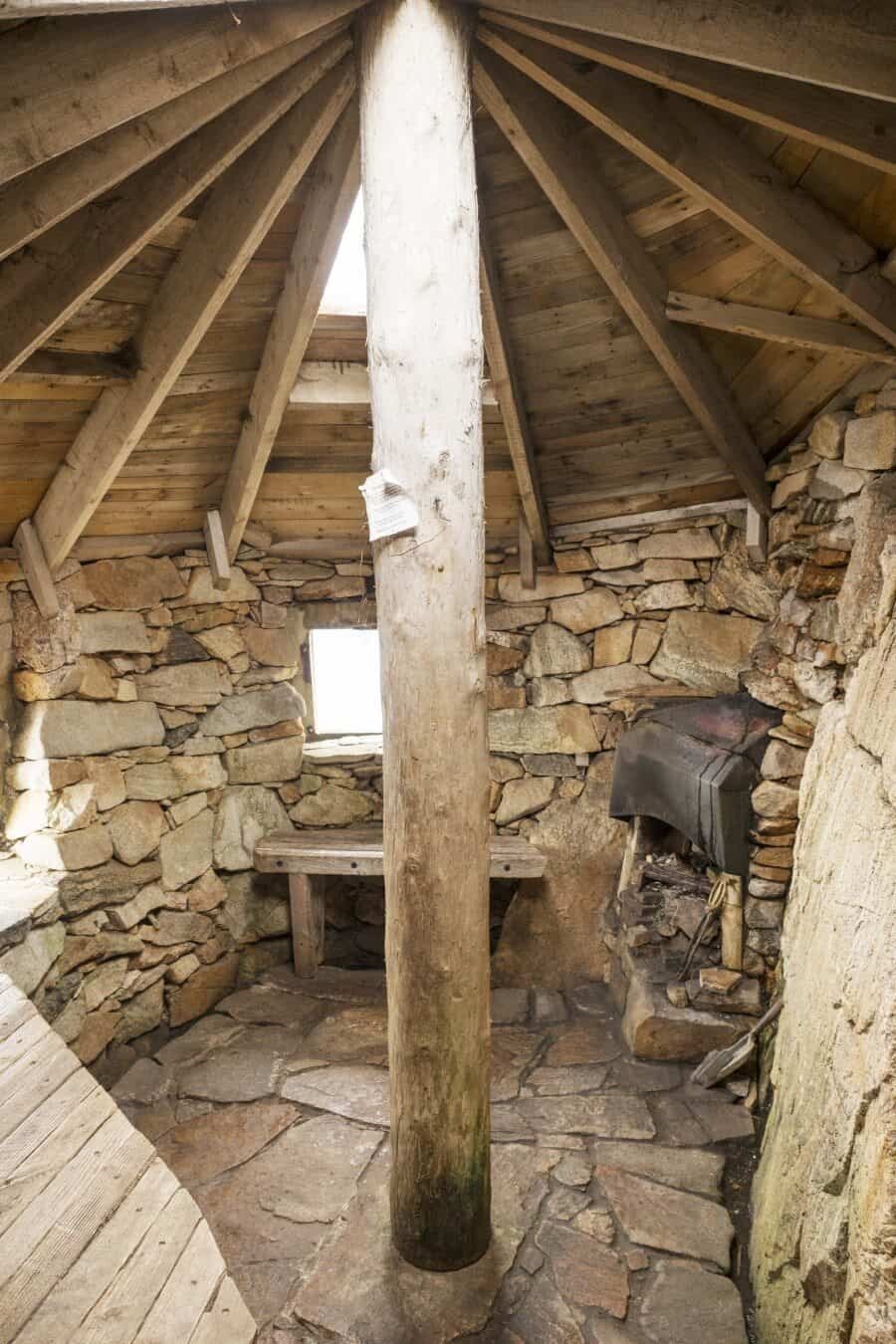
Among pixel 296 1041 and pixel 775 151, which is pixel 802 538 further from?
pixel 296 1041

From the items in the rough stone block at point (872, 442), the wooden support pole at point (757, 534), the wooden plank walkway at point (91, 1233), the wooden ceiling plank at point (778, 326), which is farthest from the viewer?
the wooden support pole at point (757, 534)

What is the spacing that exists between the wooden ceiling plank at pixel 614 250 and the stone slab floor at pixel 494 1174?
8.22ft

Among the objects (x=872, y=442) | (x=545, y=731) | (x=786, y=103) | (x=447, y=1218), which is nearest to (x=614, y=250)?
(x=786, y=103)

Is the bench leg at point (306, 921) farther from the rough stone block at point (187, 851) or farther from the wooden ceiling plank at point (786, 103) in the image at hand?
the wooden ceiling plank at point (786, 103)

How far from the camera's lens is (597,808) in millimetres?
4227

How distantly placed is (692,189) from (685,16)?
624 mm

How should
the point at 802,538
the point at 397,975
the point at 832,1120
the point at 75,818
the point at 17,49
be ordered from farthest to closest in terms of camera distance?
1. the point at 75,818
2. the point at 802,538
3. the point at 397,975
4. the point at 832,1120
5. the point at 17,49

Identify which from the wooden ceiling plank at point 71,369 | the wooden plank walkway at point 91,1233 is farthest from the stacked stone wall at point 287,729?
the wooden plank walkway at point 91,1233

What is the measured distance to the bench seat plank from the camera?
3.94 metres

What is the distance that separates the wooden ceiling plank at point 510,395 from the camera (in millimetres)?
2793

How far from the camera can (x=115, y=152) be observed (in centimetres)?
184

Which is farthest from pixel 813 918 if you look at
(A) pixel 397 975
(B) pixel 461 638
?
(B) pixel 461 638

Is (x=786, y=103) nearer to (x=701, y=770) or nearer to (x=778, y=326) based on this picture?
(x=778, y=326)

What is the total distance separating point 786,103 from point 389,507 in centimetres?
128
